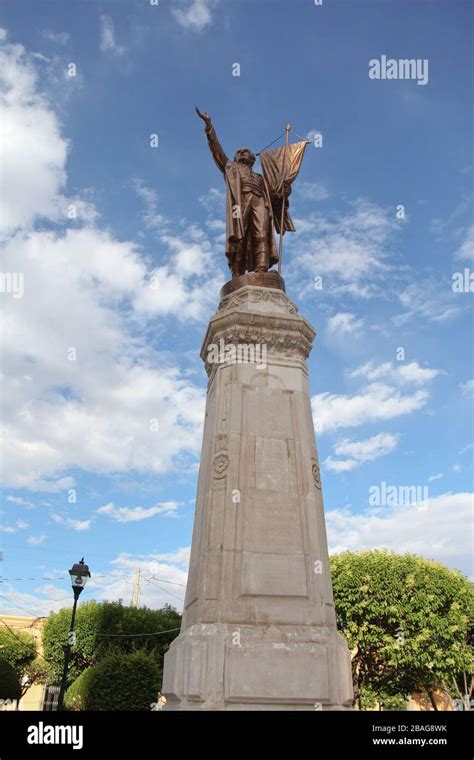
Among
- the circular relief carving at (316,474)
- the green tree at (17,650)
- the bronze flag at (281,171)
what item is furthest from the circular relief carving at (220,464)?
the green tree at (17,650)

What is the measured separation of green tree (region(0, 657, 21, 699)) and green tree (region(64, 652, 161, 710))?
13.3m

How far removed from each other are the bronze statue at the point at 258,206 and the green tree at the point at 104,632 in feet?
92.3

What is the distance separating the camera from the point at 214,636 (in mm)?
6891

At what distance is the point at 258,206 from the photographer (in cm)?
1139

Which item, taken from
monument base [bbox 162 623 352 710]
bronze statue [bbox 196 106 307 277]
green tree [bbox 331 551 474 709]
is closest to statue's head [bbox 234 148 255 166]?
bronze statue [bbox 196 106 307 277]

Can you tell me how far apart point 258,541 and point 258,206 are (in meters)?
6.74

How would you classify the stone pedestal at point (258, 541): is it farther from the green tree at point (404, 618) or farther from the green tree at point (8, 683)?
the green tree at point (8, 683)

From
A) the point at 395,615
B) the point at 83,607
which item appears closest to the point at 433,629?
the point at 395,615

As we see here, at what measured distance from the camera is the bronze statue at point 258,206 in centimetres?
1125

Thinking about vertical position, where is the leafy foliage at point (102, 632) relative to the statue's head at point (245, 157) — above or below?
below

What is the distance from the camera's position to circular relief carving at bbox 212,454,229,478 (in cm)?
840

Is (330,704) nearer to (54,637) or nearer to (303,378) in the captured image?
(303,378)

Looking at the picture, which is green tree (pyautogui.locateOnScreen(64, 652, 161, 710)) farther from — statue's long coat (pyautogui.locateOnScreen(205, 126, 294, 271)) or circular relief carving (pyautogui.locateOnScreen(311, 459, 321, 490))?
statue's long coat (pyautogui.locateOnScreen(205, 126, 294, 271))

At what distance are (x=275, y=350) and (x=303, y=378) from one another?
68 centimetres
